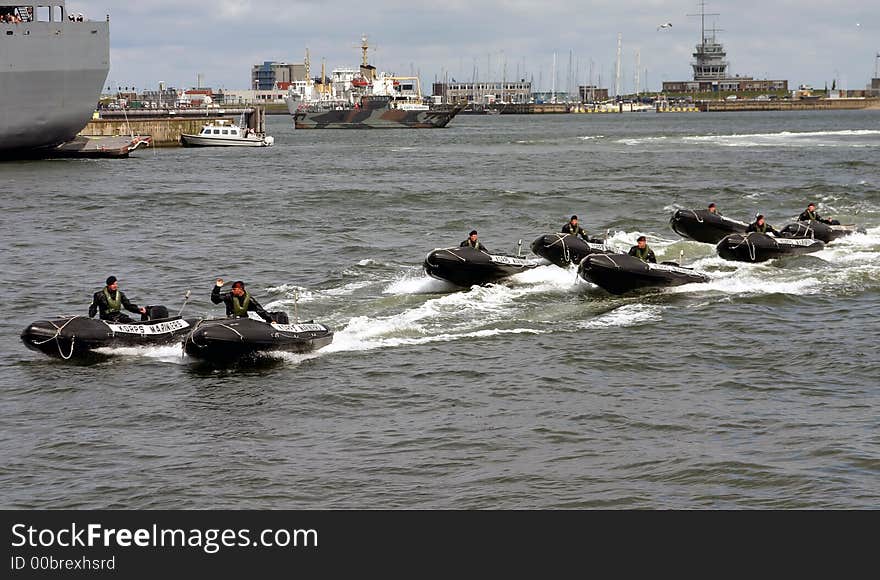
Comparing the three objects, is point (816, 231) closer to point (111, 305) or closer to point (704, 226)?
point (704, 226)

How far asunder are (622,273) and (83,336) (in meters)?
13.9

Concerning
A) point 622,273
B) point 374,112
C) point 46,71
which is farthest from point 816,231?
point 374,112

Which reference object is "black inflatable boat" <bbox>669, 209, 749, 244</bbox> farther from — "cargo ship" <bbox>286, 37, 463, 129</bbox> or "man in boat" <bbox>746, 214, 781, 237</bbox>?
"cargo ship" <bbox>286, 37, 463, 129</bbox>

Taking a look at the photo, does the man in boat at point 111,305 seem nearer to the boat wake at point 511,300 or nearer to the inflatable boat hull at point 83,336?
the inflatable boat hull at point 83,336

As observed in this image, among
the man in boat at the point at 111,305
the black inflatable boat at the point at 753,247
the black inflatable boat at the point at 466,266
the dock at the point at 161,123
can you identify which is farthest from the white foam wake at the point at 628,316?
the dock at the point at 161,123

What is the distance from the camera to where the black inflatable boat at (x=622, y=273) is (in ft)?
103

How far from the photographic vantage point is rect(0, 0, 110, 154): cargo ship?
245 feet

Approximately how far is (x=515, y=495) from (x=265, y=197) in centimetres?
4697

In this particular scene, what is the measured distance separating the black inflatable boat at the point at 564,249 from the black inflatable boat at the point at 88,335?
12125 mm

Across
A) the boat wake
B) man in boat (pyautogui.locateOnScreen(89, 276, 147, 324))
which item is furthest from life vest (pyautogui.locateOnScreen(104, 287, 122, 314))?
the boat wake

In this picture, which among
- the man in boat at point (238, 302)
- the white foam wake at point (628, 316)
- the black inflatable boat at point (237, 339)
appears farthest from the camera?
the white foam wake at point (628, 316)
